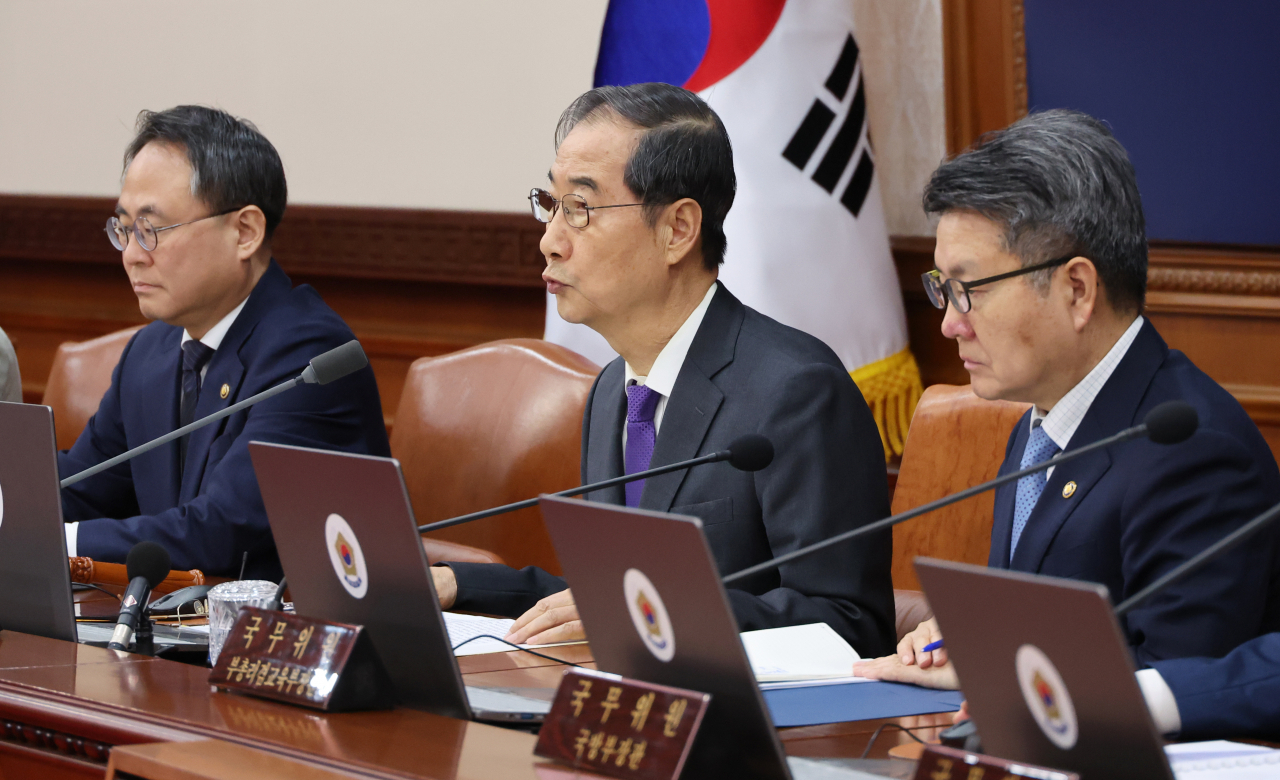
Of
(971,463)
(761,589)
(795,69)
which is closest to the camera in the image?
(761,589)

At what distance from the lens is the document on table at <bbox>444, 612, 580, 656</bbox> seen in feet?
5.78

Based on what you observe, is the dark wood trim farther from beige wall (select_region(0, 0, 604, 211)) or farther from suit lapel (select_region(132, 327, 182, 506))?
suit lapel (select_region(132, 327, 182, 506))

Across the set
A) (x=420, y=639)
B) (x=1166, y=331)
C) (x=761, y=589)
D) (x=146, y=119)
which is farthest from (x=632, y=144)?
(x=1166, y=331)

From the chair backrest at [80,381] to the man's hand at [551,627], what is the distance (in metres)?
2.04

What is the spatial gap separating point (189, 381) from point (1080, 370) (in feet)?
5.48

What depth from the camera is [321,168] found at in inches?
184

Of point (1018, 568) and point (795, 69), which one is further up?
point (795, 69)

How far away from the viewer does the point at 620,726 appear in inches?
47.2

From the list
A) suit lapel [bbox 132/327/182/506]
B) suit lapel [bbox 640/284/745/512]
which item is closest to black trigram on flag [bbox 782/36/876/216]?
suit lapel [bbox 640/284/745/512]

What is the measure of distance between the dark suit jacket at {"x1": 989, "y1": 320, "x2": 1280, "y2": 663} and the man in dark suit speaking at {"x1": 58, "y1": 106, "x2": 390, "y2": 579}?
4.49 ft

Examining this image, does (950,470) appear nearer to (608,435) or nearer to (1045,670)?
(608,435)

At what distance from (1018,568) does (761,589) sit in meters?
0.41

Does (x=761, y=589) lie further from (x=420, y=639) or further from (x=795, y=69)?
(x=795, y=69)

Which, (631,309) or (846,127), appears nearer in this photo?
(631,309)
